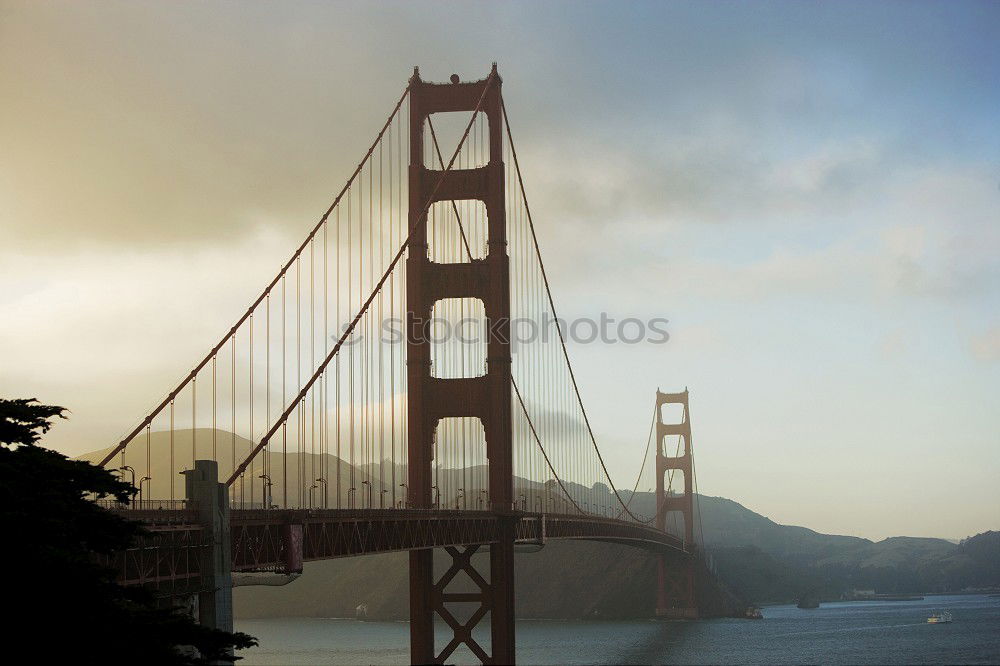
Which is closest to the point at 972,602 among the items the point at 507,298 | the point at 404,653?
the point at 404,653

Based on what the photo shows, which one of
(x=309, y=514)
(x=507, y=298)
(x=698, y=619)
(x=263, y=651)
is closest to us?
(x=309, y=514)

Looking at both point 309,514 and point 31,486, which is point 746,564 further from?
point 31,486

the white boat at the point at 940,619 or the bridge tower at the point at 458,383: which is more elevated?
the bridge tower at the point at 458,383

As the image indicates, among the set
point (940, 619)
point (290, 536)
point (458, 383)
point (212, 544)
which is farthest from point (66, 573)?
point (940, 619)

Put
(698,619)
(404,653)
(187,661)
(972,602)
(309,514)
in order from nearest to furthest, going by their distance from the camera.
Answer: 1. (187,661)
2. (309,514)
3. (404,653)
4. (698,619)
5. (972,602)

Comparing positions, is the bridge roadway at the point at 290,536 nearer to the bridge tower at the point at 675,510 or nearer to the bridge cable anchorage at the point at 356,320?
the bridge cable anchorage at the point at 356,320

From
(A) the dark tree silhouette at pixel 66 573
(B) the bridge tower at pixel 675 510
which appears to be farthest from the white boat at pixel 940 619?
(A) the dark tree silhouette at pixel 66 573

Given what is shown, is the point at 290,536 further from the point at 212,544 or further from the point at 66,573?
the point at 66,573
